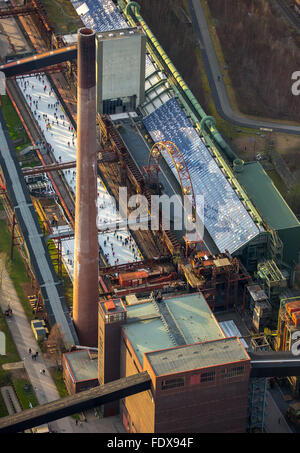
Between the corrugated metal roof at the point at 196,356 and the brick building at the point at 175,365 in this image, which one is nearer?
the corrugated metal roof at the point at 196,356

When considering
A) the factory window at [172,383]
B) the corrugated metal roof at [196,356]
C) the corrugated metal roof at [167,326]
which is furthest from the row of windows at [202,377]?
the corrugated metal roof at [167,326]

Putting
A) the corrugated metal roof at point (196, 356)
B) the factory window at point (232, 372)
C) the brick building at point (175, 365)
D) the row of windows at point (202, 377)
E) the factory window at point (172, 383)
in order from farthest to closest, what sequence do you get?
the factory window at point (232, 372) < the brick building at point (175, 365) < the corrugated metal roof at point (196, 356) < the row of windows at point (202, 377) < the factory window at point (172, 383)

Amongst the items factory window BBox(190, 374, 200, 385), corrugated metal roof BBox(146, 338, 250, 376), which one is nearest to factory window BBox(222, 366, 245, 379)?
corrugated metal roof BBox(146, 338, 250, 376)

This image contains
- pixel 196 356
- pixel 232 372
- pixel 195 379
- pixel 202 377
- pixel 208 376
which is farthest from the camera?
pixel 232 372

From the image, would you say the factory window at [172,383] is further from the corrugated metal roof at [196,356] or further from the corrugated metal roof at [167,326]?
the corrugated metal roof at [167,326]

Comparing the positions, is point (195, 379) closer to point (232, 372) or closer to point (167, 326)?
point (232, 372)

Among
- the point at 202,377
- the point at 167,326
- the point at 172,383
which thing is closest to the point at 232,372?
the point at 202,377
